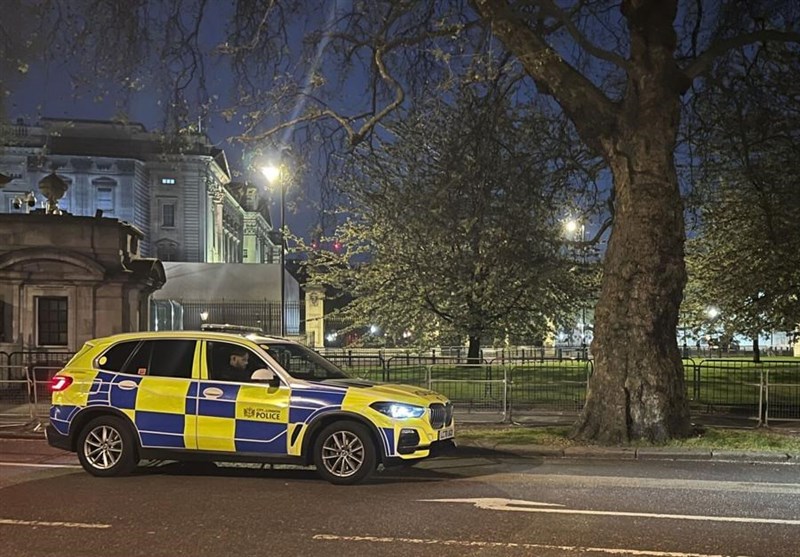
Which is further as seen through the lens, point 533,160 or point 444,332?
point 444,332

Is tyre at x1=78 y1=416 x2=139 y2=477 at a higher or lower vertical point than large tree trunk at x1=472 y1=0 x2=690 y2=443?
lower

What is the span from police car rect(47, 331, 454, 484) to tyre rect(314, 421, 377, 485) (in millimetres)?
11

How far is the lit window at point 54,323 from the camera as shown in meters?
19.1

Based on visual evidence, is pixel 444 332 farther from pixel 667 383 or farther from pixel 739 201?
pixel 667 383

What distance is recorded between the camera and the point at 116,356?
9.02 meters

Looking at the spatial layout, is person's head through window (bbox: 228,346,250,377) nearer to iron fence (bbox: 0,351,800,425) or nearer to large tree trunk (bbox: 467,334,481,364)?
iron fence (bbox: 0,351,800,425)

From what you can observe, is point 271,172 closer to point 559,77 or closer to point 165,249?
point 559,77

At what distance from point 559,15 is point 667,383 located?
551 centimetres

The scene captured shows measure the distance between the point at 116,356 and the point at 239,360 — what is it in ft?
5.07

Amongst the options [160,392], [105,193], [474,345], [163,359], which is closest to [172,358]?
[163,359]

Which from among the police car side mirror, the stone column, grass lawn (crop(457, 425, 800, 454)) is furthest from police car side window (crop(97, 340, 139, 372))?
the stone column

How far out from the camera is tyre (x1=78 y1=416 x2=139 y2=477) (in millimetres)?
8648

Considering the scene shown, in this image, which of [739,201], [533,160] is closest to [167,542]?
[533,160]

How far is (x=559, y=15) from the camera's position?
35.9 ft
